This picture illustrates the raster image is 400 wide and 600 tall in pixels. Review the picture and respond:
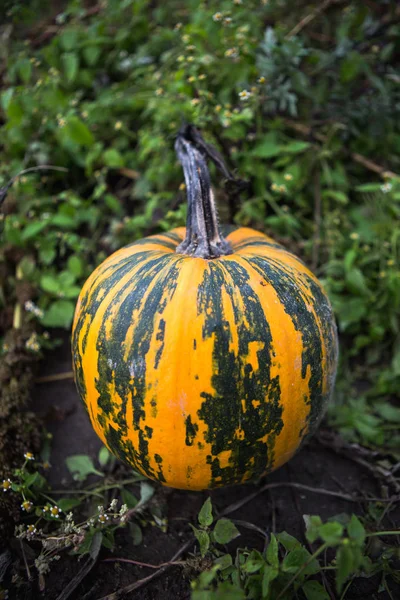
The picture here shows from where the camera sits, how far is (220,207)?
2.56 m

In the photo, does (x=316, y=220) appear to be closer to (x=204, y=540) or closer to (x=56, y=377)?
(x=56, y=377)

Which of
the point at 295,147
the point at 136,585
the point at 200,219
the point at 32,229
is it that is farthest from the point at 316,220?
the point at 136,585

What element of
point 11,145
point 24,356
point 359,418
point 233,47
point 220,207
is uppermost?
point 233,47

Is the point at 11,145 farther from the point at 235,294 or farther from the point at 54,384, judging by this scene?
the point at 235,294

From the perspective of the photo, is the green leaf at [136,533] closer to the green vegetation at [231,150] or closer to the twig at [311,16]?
the green vegetation at [231,150]

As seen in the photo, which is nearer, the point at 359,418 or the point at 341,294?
the point at 359,418

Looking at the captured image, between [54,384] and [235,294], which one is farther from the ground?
[235,294]

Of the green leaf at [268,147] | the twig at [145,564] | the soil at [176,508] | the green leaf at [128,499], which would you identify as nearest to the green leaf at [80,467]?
the soil at [176,508]

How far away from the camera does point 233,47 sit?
8.54 feet

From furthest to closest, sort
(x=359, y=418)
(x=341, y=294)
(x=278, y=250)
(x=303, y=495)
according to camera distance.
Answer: (x=341, y=294)
(x=359, y=418)
(x=303, y=495)
(x=278, y=250)

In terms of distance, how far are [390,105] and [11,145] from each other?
243 centimetres

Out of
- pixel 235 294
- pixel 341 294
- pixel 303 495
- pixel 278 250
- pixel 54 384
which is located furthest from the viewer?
pixel 341 294

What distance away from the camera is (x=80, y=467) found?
2006 mm

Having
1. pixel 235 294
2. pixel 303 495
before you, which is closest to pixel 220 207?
pixel 235 294
